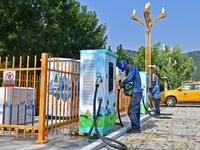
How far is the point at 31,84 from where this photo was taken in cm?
1048

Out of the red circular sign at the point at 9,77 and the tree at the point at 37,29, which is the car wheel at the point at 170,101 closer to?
the tree at the point at 37,29

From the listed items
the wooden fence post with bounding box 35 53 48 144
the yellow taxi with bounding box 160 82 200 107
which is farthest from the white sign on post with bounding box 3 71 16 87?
the yellow taxi with bounding box 160 82 200 107

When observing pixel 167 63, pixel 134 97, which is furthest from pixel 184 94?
pixel 167 63

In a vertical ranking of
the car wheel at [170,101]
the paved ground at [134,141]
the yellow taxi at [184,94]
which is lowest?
the paved ground at [134,141]

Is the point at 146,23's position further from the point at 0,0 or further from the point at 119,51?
the point at 119,51

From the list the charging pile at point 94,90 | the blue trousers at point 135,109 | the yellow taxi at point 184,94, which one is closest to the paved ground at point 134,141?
the blue trousers at point 135,109

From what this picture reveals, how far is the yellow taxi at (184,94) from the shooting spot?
17.5 m

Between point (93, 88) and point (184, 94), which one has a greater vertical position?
point (93, 88)

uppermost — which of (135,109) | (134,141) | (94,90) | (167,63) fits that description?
(167,63)

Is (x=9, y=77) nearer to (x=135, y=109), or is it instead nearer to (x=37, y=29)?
(x=135, y=109)

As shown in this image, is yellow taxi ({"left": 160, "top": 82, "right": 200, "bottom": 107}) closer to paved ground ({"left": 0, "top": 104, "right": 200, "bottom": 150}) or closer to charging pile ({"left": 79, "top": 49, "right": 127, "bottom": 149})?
paved ground ({"left": 0, "top": 104, "right": 200, "bottom": 150})

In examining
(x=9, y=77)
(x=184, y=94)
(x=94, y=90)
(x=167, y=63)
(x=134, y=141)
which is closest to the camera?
(x=134, y=141)

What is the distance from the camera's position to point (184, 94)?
58.0 ft

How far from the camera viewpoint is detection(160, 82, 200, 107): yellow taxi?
17.5 m
